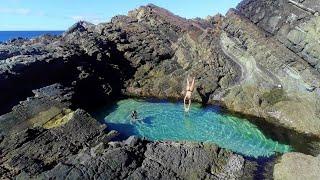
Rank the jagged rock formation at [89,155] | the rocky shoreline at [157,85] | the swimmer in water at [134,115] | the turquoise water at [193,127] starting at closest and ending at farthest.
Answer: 1. the jagged rock formation at [89,155]
2. the rocky shoreline at [157,85]
3. the turquoise water at [193,127]
4. the swimmer in water at [134,115]

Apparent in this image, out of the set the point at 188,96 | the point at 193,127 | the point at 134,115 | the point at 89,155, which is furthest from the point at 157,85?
the point at 89,155

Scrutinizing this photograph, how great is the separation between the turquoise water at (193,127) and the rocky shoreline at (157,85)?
1602 millimetres

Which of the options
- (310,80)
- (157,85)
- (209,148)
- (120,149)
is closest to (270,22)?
(310,80)

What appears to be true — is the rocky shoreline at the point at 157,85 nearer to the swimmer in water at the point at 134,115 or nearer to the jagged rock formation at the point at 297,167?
the jagged rock formation at the point at 297,167

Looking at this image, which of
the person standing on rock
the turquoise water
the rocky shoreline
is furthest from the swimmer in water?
the person standing on rock

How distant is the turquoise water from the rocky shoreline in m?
1.60

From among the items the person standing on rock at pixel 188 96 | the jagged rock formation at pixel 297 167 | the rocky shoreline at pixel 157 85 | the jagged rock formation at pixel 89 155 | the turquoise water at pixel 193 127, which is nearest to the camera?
the jagged rock formation at pixel 89 155

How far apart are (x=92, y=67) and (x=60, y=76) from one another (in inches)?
167

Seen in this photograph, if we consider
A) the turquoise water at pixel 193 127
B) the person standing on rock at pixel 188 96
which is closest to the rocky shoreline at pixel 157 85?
the person standing on rock at pixel 188 96

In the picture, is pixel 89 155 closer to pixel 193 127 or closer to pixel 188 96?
pixel 193 127

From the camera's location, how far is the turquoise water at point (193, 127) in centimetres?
2602

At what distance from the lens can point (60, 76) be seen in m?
33.0

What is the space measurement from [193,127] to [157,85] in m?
10.0

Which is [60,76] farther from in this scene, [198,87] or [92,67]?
[198,87]
